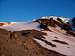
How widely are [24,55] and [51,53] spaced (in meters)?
5.89

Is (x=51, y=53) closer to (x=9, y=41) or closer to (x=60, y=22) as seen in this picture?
(x=9, y=41)

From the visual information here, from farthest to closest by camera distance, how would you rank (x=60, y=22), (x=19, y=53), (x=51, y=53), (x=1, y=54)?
(x=60, y=22) < (x=51, y=53) < (x=19, y=53) < (x=1, y=54)

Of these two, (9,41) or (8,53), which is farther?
(9,41)

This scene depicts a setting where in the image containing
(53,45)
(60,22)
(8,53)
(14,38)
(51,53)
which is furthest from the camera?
(60,22)

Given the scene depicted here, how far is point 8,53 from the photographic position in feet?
37.5

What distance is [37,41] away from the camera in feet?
67.9

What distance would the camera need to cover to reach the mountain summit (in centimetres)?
1271

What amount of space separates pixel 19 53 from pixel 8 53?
134 centimetres

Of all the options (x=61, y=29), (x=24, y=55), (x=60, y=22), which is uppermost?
(x=60, y=22)

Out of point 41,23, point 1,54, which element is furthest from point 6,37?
point 41,23

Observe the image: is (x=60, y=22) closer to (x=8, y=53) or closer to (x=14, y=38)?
(x=14, y=38)

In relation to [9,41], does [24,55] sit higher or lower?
lower

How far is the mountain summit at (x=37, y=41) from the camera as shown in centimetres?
1271

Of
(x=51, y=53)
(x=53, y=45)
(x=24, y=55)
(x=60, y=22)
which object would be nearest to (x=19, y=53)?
(x=24, y=55)
